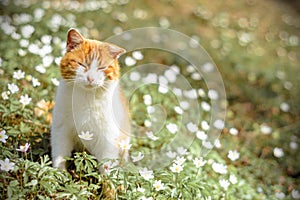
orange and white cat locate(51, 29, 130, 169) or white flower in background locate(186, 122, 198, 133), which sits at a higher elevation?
orange and white cat locate(51, 29, 130, 169)

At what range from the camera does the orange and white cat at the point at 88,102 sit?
2.74 m

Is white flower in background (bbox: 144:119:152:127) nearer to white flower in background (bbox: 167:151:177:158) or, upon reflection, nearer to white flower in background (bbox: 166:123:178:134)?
white flower in background (bbox: 166:123:178:134)

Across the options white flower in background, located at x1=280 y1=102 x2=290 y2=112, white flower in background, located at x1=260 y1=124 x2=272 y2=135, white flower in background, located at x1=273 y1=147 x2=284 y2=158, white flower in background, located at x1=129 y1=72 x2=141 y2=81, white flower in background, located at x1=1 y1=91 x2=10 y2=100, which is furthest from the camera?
white flower in background, located at x1=280 y1=102 x2=290 y2=112

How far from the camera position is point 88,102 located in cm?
284

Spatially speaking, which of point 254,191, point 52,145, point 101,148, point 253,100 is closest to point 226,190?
point 254,191

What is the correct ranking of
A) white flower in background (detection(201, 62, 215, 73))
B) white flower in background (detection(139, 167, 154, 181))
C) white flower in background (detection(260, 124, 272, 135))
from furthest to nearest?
white flower in background (detection(201, 62, 215, 73)), white flower in background (detection(260, 124, 272, 135)), white flower in background (detection(139, 167, 154, 181))

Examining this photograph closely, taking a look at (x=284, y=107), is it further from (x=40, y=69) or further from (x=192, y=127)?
(x=40, y=69)

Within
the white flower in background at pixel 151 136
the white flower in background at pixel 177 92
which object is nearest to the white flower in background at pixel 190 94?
the white flower in background at pixel 177 92

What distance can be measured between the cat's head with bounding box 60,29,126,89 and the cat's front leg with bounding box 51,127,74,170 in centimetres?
36

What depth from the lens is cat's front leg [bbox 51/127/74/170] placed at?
2893 mm

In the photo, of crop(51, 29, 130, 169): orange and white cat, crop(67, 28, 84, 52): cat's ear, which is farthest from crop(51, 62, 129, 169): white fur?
crop(67, 28, 84, 52): cat's ear

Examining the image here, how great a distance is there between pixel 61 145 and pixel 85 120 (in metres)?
0.24

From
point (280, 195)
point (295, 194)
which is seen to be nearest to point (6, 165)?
point (280, 195)

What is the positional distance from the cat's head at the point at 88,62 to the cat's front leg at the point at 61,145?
0.36 meters
